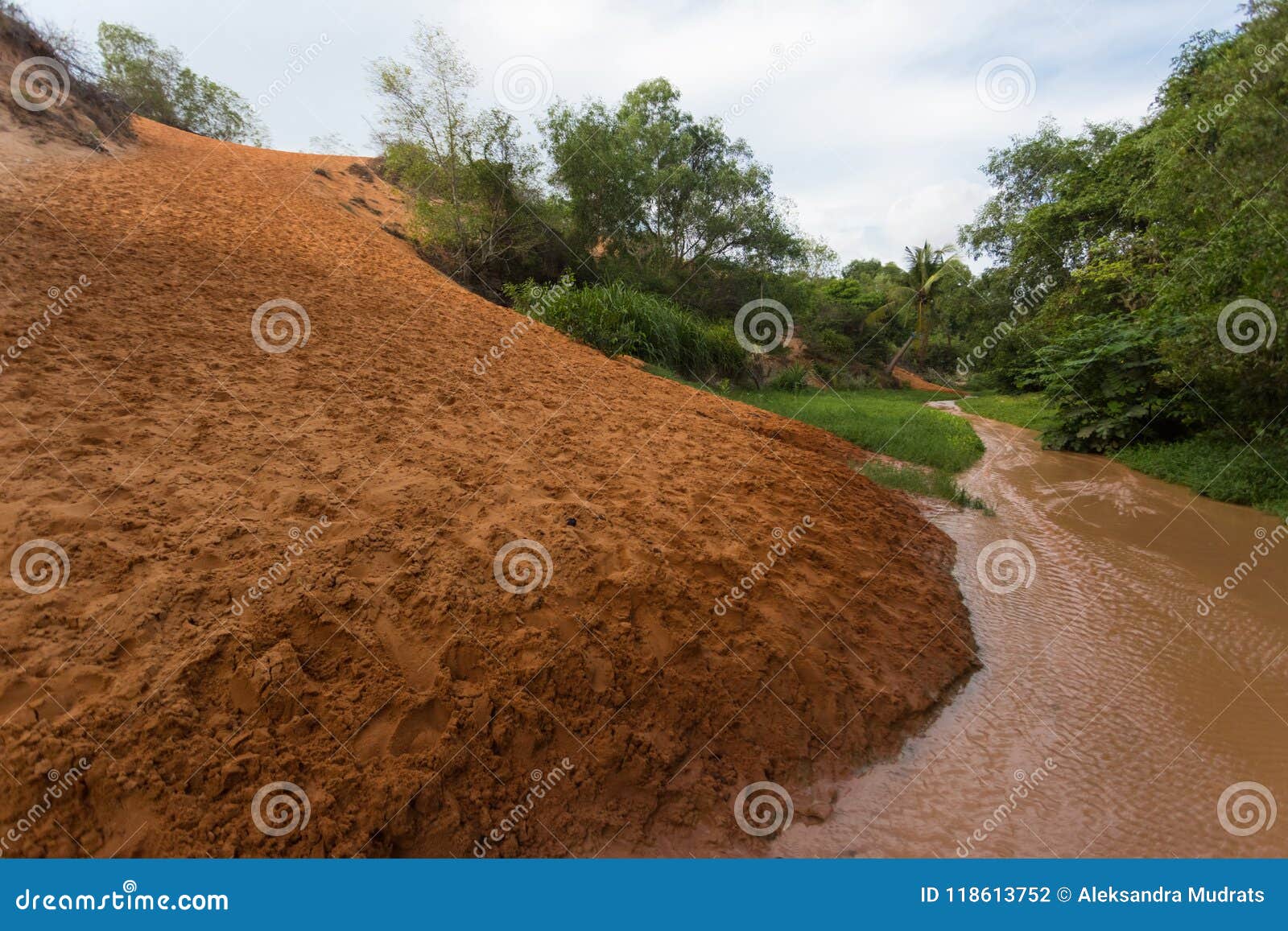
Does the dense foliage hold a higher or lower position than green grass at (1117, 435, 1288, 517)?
higher

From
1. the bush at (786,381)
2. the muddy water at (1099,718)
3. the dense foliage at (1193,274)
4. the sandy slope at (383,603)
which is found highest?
the dense foliage at (1193,274)

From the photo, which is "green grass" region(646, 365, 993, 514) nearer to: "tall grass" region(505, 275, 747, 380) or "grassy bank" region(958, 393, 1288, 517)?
"tall grass" region(505, 275, 747, 380)

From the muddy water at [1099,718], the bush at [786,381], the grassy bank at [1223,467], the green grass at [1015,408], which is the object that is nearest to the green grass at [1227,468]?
the grassy bank at [1223,467]

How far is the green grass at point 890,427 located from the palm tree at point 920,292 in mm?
17491

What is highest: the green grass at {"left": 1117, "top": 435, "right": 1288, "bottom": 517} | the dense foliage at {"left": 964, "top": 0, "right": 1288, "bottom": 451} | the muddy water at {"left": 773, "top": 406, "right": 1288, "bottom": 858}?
the dense foliage at {"left": 964, "top": 0, "right": 1288, "bottom": 451}

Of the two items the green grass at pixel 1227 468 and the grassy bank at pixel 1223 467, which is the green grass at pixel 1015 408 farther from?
the green grass at pixel 1227 468

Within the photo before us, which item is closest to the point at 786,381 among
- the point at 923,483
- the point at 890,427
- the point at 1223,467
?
the point at 890,427

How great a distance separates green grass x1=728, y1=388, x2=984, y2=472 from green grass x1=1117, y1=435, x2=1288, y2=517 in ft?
8.03

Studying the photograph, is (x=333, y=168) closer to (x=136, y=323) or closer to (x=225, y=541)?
(x=136, y=323)

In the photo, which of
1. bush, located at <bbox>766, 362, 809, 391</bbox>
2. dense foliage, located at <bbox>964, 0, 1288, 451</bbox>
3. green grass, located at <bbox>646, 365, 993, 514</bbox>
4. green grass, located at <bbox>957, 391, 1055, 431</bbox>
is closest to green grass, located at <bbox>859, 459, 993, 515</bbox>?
green grass, located at <bbox>646, 365, 993, 514</bbox>

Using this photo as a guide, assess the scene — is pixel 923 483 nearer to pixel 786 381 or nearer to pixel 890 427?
pixel 890 427

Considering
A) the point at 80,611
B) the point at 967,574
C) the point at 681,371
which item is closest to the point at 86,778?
the point at 80,611

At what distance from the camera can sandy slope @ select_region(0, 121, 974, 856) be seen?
2.29 metres

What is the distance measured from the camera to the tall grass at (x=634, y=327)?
1069cm
